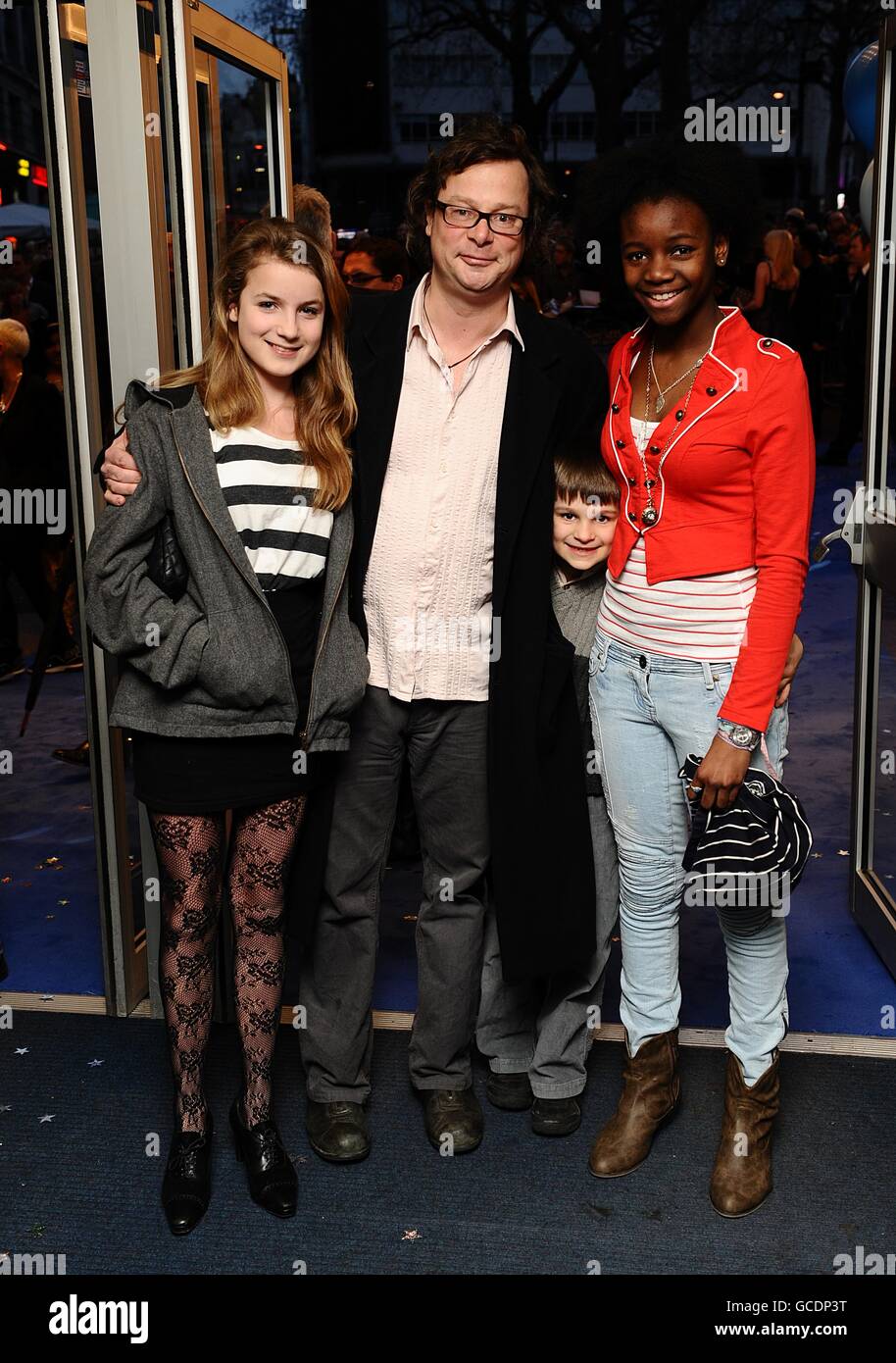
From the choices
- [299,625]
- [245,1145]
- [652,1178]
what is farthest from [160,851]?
[652,1178]

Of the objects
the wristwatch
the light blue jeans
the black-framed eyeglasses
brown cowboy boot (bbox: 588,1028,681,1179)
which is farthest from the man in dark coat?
the wristwatch

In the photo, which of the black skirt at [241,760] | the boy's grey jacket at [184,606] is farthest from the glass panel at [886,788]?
the boy's grey jacket at [184,606]

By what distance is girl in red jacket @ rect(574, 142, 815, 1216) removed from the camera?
193cm

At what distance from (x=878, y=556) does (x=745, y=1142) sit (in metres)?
1.40

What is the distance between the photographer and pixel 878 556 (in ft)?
9.76

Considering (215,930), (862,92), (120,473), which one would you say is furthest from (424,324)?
(862,92)

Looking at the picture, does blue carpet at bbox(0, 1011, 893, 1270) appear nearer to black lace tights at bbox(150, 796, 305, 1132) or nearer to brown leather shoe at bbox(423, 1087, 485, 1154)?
brown leather shoe at bbox(423, 1087, 485, 1154)

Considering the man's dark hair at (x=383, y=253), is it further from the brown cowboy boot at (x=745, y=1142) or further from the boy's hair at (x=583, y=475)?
the brown cowboy boot at (x=745, y=1142)

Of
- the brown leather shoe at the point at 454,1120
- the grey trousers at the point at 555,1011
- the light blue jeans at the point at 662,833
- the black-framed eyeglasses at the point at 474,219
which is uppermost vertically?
the black-framed eyeglasses at the point at 474,219

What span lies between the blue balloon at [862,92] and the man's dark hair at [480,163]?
2999 mm

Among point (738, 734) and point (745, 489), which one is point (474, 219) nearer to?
point (745, 489)

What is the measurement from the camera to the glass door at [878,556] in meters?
2.84

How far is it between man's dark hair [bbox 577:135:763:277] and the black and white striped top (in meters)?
0.63
